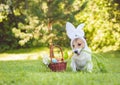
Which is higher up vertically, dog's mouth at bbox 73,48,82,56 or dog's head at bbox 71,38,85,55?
dog's head at bbox 71,38,85,55

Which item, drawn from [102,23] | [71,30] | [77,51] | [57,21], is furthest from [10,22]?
[77,51]

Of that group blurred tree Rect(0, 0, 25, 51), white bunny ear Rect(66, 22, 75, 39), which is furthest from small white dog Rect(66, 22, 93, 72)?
blurred tree Rect(0, 0, 25, 51)

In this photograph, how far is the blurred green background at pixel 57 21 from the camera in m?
16.1

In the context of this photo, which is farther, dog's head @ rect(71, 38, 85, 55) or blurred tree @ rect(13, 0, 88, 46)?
blurred tree @ rect(13, 0, 88, 46)

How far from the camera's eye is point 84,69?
7.69m

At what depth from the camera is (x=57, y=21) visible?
16.3 m

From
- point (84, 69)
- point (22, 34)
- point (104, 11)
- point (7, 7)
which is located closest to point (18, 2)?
point (7, 7)

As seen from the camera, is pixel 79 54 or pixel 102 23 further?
pixel 102 23

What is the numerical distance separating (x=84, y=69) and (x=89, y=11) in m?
10.3

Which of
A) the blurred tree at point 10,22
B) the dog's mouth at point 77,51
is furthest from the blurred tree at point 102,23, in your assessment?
the dog's mouth at point 77,51

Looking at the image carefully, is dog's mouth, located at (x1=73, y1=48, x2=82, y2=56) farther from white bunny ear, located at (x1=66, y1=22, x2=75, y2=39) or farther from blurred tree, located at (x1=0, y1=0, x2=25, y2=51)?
blurred tree, located at (x1=0, y1=0, x2=25, y2=51)

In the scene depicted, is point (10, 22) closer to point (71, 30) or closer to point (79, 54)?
point (71, 30)

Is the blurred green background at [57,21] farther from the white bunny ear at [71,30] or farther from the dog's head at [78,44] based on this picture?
the dog's head at [78,44]

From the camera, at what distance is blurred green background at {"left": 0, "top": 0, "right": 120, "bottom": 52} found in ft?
52.7
